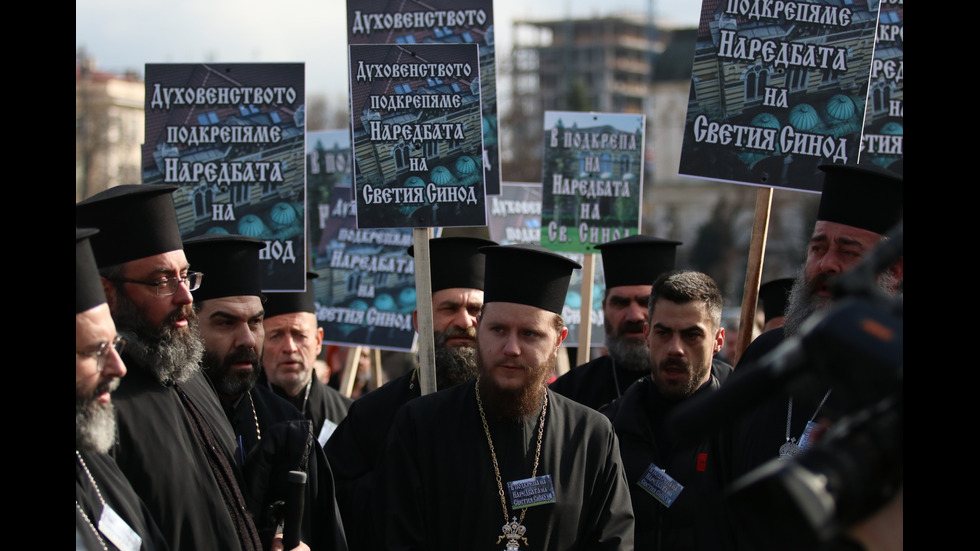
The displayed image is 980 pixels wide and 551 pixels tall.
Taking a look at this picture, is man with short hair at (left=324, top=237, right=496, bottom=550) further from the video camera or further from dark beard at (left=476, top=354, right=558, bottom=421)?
the video camera

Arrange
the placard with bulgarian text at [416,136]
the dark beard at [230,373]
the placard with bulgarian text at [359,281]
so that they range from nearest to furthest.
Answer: the dark beard at [230,373] → the placard with bulgarian text at [416,136] → the placard with bulgarian text at [359,281]

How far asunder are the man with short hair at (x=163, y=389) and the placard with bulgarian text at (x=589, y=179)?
3.68 m

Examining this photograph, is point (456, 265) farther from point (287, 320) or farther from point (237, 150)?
point (237, 150)

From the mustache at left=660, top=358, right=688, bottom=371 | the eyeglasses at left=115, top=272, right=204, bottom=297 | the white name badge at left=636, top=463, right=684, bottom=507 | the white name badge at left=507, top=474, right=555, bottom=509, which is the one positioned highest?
the eyeglasses at left=115, top=272, right=204, bottom=297

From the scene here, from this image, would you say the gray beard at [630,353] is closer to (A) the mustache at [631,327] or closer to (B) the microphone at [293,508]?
(A) the mustache at [631,327]

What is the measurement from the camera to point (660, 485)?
4.86 m

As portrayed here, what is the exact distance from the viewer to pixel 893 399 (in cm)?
166

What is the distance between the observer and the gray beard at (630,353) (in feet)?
20.5

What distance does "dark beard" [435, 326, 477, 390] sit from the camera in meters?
5.95

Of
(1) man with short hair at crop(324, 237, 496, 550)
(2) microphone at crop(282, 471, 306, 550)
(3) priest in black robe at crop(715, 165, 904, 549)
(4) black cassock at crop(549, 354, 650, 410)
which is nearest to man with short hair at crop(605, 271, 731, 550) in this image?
(3) priest in black robe at crop(715, 165, 904, 549)

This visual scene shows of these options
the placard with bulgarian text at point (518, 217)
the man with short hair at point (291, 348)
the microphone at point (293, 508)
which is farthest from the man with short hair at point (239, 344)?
the placard with bulgarian text at point (518, 217)

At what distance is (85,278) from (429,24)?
14.2 ft

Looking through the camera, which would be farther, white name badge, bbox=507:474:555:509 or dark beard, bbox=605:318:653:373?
dark beard, bbox=605:318:653:373

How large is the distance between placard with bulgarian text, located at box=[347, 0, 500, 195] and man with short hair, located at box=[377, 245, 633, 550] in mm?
2487
